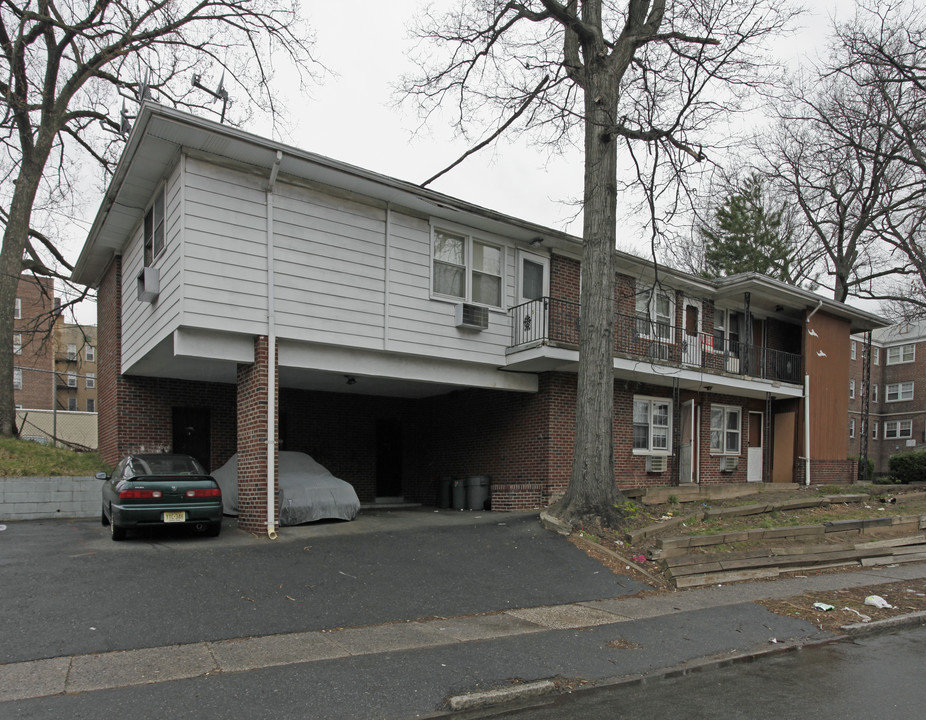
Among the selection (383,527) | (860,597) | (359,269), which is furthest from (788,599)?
(359,269)

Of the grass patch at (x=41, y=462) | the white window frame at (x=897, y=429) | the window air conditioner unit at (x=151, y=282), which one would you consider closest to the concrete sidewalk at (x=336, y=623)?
the grass patch at (x=41, y=462)

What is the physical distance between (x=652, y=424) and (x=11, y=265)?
17022 millimetres

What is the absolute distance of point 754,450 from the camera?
70.7 feet

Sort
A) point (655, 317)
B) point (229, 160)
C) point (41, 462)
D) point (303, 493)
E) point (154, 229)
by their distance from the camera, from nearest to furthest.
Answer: point (229, 160)
point (303, 493)
point (154, 229)
point (41, 462)
point (655, 317)

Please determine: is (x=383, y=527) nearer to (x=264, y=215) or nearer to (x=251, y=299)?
(x=251, y=299)

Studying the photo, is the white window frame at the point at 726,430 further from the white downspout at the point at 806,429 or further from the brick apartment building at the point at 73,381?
the brick apartment building at the point at 73,381

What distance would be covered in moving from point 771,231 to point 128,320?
32803 millimetres

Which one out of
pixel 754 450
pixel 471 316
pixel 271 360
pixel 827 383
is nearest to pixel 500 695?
pixel 271 360

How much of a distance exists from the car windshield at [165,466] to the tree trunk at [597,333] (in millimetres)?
6250

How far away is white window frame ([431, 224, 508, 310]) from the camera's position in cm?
1398

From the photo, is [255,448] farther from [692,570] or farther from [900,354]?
[900,354]

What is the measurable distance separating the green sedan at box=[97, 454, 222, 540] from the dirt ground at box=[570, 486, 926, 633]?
230 inches

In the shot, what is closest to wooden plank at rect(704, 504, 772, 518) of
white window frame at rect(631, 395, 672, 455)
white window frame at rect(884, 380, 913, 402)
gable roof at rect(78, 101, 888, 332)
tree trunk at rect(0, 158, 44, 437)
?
white window frame at rect(631, 395, 672, 455)

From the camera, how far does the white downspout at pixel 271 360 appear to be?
11.1 m
